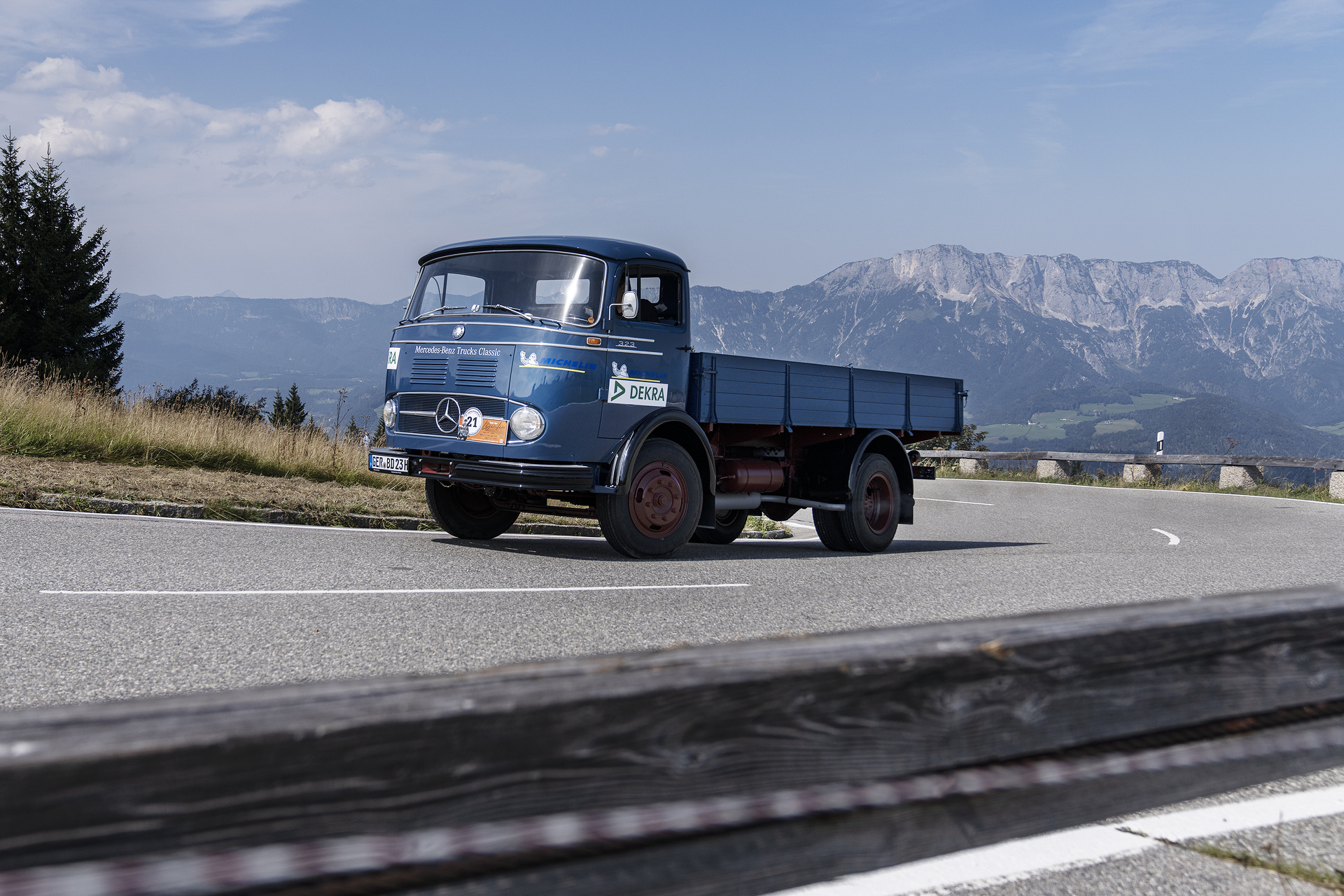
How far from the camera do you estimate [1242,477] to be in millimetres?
25031

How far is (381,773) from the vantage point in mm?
1420

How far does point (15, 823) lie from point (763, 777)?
1.03 m

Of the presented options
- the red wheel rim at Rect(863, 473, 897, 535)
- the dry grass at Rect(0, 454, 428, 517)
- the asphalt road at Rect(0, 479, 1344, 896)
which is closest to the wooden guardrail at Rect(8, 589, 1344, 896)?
the asphalt road at Rect(0, 479, 1344, 896)

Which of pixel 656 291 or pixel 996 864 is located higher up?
pixel 656 291

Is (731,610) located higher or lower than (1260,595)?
lower

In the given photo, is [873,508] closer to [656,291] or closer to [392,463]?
[656,291]

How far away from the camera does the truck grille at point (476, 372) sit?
911 cm

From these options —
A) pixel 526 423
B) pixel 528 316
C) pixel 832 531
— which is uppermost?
pixel 528 316

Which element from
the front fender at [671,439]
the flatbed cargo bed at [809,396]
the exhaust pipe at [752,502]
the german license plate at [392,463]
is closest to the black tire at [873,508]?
the exhaust pipe at [752,502]

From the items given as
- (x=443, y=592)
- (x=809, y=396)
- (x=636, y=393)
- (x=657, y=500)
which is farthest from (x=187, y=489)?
(x=809, y=396)

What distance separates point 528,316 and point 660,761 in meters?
7.86

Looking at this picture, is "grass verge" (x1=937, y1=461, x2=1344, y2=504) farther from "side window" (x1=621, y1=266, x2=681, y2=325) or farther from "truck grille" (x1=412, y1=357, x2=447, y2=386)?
"truck grille" (x1=412, y1=357, x2=447, y2=386)

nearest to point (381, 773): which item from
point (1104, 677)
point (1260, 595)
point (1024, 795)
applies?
point (1024, 795)

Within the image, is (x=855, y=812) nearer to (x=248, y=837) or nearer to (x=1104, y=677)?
(x=1104, y=677)
